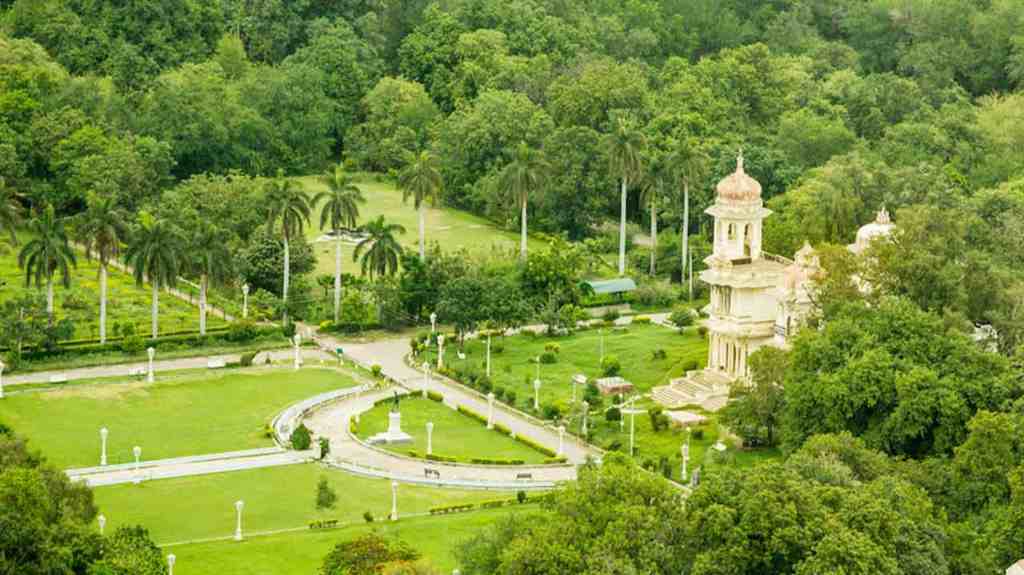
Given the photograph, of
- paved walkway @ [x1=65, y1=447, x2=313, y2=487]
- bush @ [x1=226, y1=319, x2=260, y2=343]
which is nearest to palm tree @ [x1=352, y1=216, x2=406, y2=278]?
bush @ [x1=226, y1=319, x2=260, y2=343]

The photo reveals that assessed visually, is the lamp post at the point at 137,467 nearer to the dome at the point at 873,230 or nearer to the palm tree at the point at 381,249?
the palm tree at the point at 381,249

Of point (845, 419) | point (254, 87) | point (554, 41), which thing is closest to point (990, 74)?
point (554, 41)

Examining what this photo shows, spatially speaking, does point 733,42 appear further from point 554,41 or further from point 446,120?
point 446,120

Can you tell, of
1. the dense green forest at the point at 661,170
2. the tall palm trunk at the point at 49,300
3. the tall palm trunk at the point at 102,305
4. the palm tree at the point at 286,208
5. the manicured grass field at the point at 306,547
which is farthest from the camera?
the palm tree at the point at 286,208

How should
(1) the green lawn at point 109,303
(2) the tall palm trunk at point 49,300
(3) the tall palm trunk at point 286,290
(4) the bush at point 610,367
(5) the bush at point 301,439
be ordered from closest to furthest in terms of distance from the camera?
(5) the bush at point 301,439 < (4) the bush at point 610,367 < (2) the tall palm trunk at point 49,300 < (1) the green lawn at point 109,303 < (3) the tall palm trunk at point 286,290

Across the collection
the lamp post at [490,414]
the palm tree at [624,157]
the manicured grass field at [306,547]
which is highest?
the palm tree at [624,157]

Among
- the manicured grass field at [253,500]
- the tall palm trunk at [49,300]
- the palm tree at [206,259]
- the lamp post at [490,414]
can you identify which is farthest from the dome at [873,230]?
the tall palm trunk at [49,300]

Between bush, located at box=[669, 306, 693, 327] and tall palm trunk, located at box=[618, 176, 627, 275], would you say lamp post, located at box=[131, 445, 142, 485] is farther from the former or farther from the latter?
tall palm trunk, located at box=[618, 176, 627, 275]
